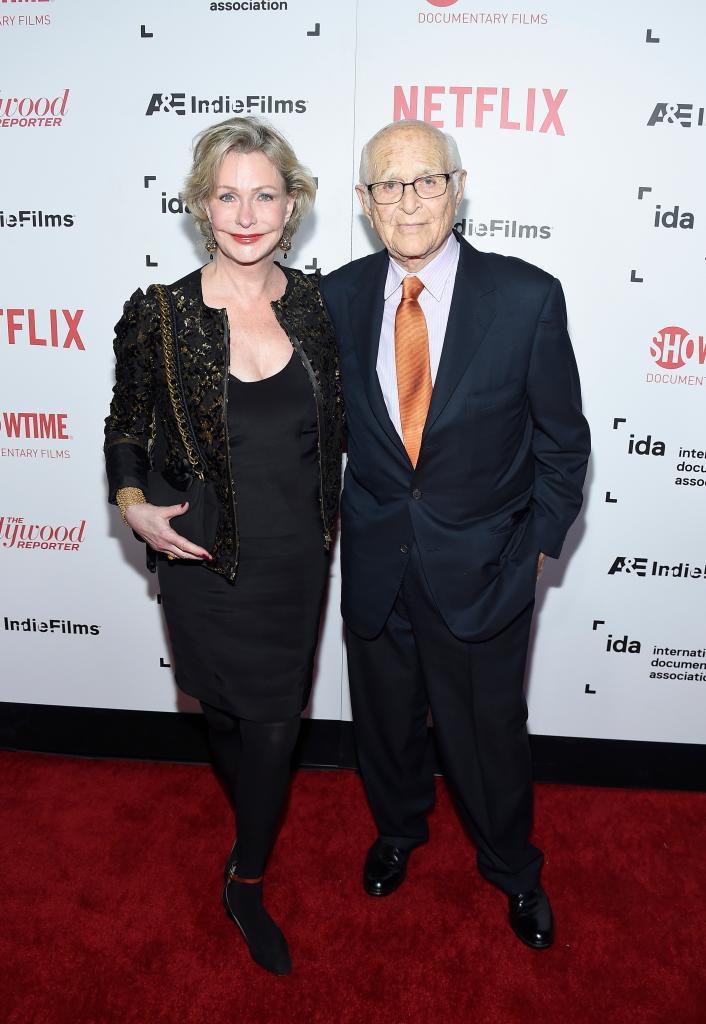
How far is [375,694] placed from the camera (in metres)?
2.36

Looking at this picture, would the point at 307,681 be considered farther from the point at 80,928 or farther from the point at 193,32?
the point at 193,32

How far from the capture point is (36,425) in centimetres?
287

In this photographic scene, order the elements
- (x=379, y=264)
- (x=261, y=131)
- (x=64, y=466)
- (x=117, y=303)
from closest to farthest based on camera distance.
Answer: (x=261, y=131) → (x=379, y=264) → (x=117, y=303) → (x=64, y=466)

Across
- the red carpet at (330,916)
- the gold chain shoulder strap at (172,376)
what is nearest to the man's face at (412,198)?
Result: the gold chain shoulder strap at (172,376)

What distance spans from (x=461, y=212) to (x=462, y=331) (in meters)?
0.84

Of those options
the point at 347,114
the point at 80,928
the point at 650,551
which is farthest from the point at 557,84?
the point at 80,928

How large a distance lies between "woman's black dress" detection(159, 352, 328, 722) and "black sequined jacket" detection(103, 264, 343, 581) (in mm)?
32

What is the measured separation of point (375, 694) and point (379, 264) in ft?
3.72

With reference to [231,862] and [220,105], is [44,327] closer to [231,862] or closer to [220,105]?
[220,105]

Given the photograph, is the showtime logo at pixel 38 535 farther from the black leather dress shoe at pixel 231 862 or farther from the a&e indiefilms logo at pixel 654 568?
the a&e indiefilms logo at pixel 654 568

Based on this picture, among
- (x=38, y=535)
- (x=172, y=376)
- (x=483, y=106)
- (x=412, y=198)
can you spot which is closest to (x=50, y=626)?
(x=38, y=535)

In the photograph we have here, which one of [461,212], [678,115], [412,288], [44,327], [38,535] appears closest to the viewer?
[412,288]

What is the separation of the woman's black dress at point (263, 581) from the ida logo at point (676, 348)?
1.26 m

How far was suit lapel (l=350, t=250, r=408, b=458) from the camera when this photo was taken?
6.48 ft
